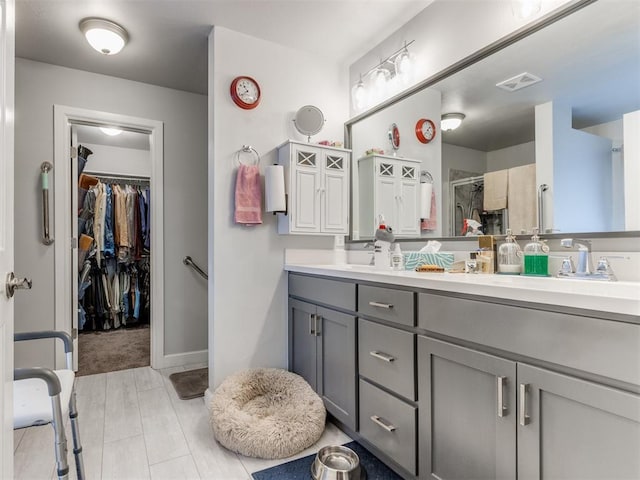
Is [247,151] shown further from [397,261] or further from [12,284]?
[12,284]

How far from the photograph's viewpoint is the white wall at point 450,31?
1687 mm

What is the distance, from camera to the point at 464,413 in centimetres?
122

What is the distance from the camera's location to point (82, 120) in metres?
2.79

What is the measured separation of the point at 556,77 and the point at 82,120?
3143mm

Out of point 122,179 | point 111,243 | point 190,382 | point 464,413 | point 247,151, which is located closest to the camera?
point 464,413

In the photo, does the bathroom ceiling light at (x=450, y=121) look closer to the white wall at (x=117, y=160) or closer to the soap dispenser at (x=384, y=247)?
the soap dispenser at (x=384, y=247)

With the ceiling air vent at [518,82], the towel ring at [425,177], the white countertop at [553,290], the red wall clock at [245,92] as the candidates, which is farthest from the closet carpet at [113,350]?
the ceiling air vent at [518,82]

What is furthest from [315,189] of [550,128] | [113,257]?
[113,257]

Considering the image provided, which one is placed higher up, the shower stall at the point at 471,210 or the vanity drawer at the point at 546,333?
the shower stall at the point at 471,210

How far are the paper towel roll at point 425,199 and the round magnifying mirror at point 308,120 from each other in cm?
86

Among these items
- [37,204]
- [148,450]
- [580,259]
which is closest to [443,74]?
[580,259]

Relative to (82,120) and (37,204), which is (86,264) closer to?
(37,204)

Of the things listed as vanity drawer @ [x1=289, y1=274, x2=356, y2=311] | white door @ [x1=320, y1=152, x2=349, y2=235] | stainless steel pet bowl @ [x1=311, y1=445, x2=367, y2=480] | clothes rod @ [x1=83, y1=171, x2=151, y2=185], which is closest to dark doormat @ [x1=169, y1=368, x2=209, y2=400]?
vanity drawer @ [x1=289, y1=274, x2=356, y2=311]

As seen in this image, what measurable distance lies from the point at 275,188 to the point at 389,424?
4.75 ft
